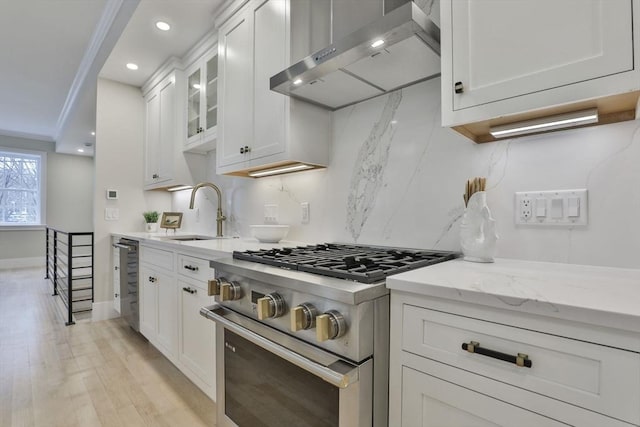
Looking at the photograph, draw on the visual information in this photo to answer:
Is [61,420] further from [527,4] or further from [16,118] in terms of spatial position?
[16,118]

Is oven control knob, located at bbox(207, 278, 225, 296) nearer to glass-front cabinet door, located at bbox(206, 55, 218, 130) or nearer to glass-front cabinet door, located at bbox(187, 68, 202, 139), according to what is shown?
glass-front cabinet door, located at bbox(206, 55, 218, 130)

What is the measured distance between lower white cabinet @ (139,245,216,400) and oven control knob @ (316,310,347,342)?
1.00 m

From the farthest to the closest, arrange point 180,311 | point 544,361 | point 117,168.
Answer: point 117,168, point 180,311, point 544,361

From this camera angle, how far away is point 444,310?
796mm

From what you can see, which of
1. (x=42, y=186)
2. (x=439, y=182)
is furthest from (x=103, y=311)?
(x=42, y=186)

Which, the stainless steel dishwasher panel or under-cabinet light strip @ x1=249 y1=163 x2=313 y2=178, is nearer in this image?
under-cabinet light strip @ x1=249 y1=163 x2=313 y2=178

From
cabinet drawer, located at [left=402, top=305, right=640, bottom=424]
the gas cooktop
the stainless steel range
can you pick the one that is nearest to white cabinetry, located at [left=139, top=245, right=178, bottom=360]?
the stainless steel range

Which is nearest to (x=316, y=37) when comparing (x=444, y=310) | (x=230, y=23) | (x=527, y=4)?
(x=230, y=23)

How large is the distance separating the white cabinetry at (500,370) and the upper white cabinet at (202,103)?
2.23 metres

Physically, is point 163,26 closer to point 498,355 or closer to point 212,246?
point 212,246

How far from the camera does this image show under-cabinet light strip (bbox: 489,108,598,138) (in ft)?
3.14

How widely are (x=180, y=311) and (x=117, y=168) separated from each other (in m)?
2.25

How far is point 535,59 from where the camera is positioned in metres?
0.90

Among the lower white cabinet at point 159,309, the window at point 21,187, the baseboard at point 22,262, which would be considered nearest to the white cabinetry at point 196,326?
the lower white cabinet at point 159,309
